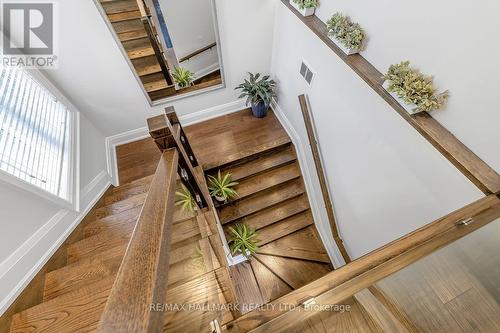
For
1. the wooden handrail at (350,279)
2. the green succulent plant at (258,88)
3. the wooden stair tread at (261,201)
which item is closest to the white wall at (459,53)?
the wooden handrail at (350,279)

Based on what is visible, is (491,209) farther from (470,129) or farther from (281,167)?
(281,167)

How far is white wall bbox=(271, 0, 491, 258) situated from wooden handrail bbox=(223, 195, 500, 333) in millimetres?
503

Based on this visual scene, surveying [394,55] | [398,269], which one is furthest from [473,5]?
[398,269]

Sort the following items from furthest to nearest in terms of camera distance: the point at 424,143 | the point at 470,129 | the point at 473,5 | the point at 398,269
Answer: the point at 424,143
the point at 470,129
the point at 473,5
the point at 398,269

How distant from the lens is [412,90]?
1.25 m

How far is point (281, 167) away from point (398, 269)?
2.40 meters

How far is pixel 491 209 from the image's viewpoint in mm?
1005

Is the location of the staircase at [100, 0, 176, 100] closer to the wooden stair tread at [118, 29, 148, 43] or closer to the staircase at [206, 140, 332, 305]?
the wooden stair tread at [118, 29, 148, 43]

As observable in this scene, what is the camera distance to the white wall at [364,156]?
4.39ft

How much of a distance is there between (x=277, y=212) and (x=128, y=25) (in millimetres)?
2736

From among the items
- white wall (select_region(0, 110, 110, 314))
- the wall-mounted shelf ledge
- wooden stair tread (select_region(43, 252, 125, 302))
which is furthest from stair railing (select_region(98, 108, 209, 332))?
the wall-mounted shelf ledge

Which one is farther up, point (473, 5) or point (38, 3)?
point (38, 3)

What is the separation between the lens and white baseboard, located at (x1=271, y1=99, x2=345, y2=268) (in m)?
2.80

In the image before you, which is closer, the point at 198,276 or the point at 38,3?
the point at 198,276
